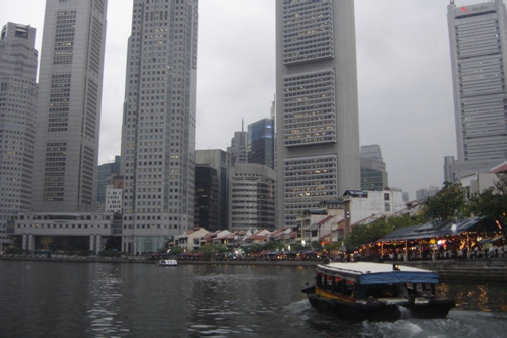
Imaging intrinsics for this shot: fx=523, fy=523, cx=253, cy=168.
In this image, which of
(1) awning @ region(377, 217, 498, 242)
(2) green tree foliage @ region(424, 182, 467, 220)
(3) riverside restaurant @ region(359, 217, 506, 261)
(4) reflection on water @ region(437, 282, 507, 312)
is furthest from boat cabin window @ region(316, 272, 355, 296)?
(2) green tree foliage @ region(424, 182, 467, 220)

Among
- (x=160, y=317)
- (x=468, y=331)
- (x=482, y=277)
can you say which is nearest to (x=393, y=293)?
(x=468, y=331)

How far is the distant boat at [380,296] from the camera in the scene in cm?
3025

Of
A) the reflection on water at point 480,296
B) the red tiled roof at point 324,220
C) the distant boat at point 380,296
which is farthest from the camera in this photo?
the red tiled roof at point 324,220

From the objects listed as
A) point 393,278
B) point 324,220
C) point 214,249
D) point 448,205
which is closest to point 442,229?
point 448,205

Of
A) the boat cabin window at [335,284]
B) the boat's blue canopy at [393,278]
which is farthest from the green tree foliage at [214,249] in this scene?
the boat's blue canopy at [393,278]

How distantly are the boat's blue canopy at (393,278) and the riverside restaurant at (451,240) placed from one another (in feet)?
114

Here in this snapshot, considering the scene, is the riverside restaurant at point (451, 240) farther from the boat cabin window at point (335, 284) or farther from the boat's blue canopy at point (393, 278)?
the boat's blue canopy at point (393, 278)

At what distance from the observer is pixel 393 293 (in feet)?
109

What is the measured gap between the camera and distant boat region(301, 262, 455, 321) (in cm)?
3025

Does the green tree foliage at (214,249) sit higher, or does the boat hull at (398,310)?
the green tree foliage at (214,249)

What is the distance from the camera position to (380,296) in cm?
3319

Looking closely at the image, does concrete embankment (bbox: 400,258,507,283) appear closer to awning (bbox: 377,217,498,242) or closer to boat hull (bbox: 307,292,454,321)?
awning (bbox: 377,217,498,242)

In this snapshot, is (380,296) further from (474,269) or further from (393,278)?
(474,269)

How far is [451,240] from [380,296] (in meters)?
55.0
